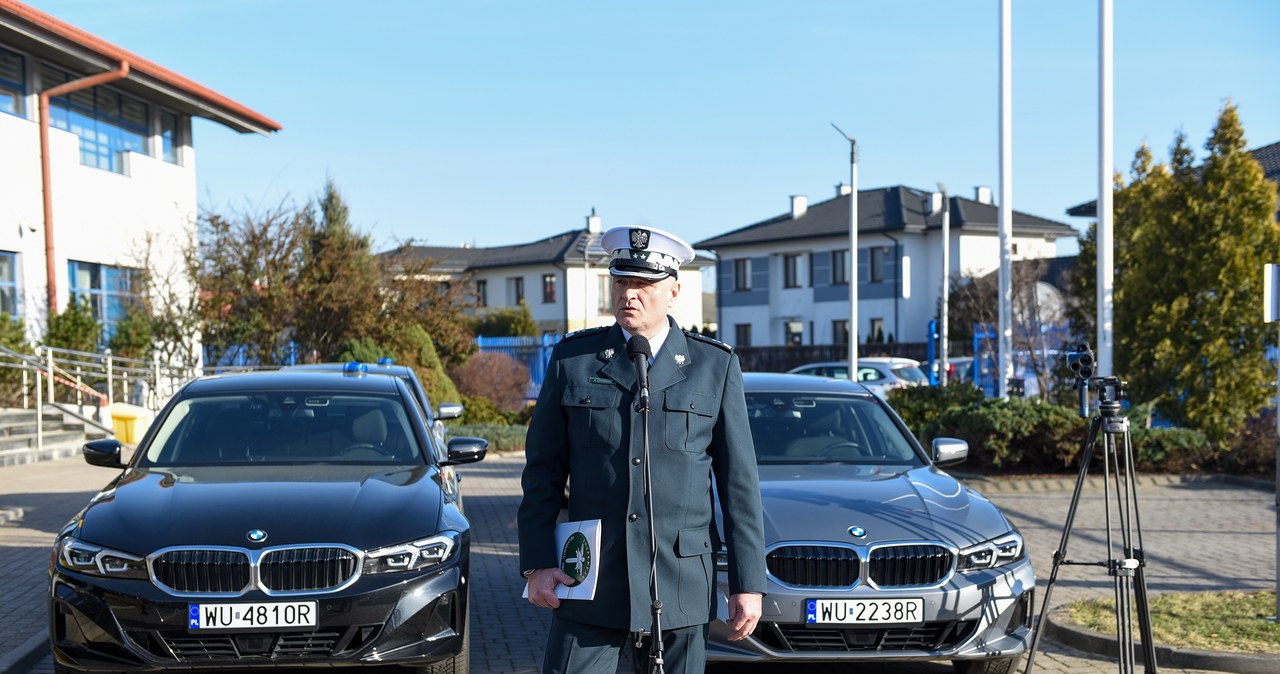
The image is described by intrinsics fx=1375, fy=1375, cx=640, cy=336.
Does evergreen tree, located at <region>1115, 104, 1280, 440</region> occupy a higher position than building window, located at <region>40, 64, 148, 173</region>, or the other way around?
building window, located at <region>40, 64, 148, 173</region>

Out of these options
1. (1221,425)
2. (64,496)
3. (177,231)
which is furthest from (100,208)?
(1221,425)

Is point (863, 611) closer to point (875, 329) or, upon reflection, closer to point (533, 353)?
point (533, 353)

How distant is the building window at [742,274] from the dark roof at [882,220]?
3.47 ft

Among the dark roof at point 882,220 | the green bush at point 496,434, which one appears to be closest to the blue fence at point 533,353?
the green bush at point 496,434

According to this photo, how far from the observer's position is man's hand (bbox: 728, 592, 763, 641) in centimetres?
381

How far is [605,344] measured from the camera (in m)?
3.98

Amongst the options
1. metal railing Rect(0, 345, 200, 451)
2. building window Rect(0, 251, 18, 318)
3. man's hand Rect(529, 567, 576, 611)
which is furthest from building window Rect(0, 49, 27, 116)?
man's hand Rect(529, 567, 576, 611)

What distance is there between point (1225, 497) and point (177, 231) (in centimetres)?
2310

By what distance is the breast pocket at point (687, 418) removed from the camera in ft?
12.6

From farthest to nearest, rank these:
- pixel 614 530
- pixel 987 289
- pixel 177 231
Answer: pixel 987 289, pixel 177 231, pixel 614 530

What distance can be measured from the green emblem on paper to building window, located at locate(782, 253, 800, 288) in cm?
6060

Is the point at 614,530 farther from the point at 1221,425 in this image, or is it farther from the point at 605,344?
the point at 1221,425

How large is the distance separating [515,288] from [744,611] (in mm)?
76382

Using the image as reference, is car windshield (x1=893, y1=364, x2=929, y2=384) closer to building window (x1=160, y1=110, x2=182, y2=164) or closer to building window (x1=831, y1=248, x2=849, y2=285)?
building window (x1=160, y1=110, x2=182, y2=164)
